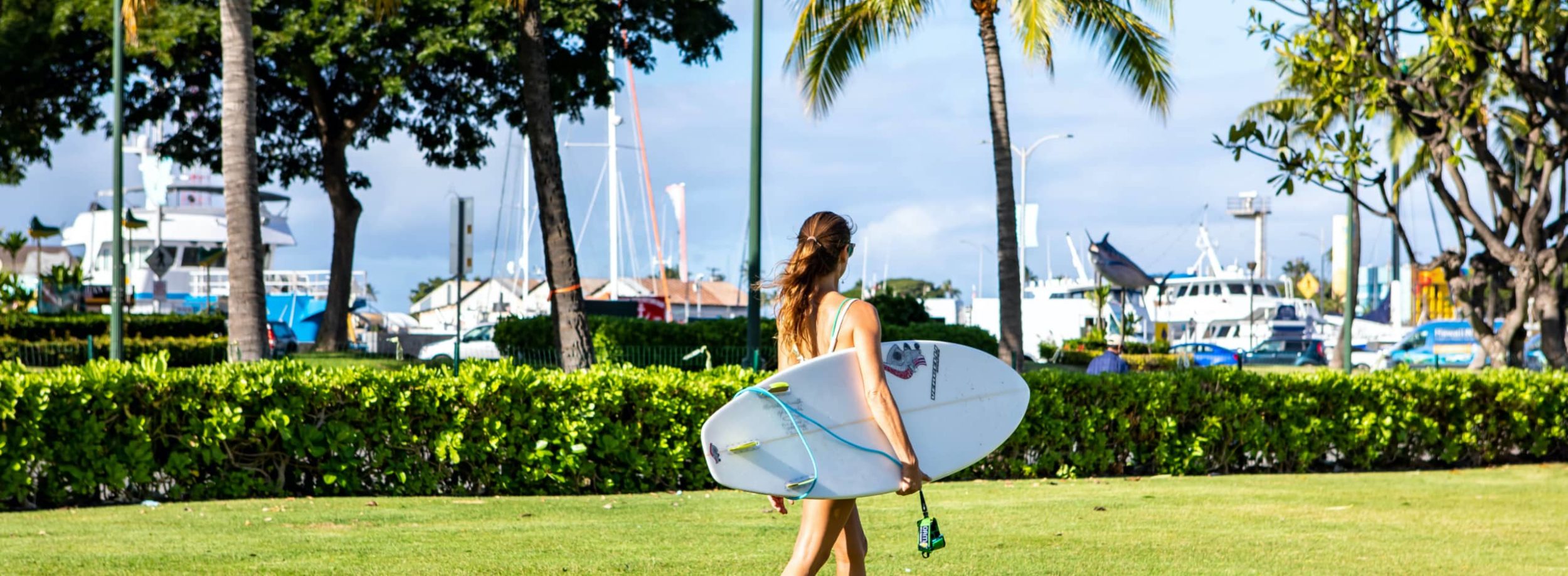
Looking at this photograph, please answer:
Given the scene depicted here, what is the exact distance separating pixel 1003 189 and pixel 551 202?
5.73 metres

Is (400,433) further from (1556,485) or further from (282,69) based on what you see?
(282,69)

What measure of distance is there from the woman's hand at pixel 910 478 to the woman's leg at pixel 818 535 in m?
0.23

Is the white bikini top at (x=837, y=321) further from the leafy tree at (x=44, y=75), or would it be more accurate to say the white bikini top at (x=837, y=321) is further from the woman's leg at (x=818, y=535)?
the leafy tree at (x=44, y=75)

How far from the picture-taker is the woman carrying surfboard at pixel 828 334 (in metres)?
4.20

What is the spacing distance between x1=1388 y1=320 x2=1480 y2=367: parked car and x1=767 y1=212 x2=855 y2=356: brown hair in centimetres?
3544

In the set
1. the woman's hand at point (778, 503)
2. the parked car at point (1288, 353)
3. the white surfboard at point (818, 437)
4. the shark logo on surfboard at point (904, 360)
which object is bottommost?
the parked car at point (1288, 353)

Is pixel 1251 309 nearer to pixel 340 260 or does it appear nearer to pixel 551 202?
pixel 340 260

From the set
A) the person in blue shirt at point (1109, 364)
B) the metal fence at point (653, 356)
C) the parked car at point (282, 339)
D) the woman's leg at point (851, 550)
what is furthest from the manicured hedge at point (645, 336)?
the parked car at point (282, 339)

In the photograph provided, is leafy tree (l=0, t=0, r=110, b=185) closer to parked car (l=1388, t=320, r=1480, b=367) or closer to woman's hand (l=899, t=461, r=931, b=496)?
woman's hand (l=899, t=461, r=931, b=496)

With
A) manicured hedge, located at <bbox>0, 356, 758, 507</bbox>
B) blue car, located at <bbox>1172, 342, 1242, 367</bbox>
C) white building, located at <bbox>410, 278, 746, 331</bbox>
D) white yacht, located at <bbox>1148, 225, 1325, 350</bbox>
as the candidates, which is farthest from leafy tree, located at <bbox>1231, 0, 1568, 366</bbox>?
white yacht, located at <bbox>1148, 225, 1325, 350</bbox>

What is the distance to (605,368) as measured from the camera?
34.0 ft

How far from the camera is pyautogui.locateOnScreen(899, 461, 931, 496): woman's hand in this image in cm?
423

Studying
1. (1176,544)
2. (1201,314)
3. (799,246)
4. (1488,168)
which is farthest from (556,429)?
(1201,314)

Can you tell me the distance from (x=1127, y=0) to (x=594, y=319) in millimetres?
9023
